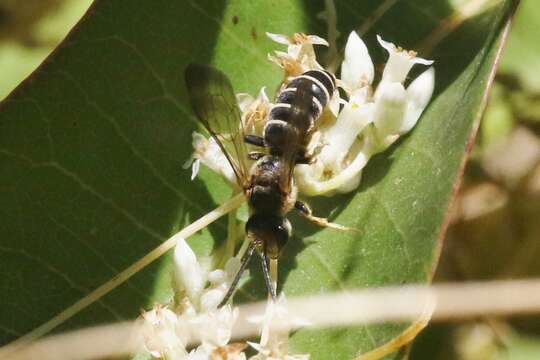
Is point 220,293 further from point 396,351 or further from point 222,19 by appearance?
point 222,19

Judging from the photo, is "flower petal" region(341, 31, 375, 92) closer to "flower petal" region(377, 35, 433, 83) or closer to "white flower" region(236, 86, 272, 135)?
"flower petal" region(377, 35, 433, 83)

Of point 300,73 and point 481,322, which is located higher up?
point 300,73

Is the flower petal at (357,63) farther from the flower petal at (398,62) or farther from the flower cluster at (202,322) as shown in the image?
the flower cluster at (202,322)

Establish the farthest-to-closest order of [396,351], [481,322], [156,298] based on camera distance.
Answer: [481,322], [156,298], [396,351]

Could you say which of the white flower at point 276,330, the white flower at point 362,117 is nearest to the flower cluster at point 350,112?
the white flower at point 362,117

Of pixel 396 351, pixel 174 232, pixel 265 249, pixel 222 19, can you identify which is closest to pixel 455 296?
pixel 396 351

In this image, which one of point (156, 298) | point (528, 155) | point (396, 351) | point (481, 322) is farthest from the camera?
point (528, 155)

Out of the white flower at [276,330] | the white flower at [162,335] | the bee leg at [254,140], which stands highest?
the bee leg at [254,140]
